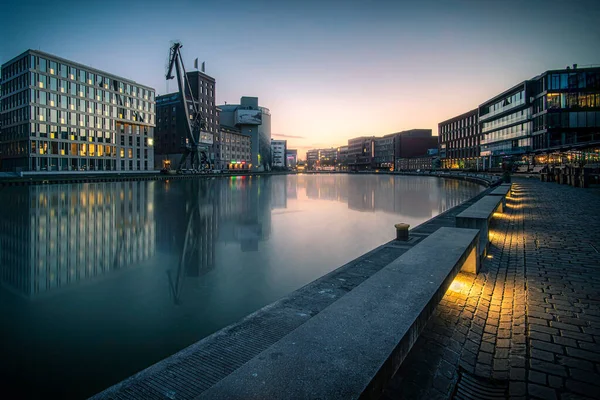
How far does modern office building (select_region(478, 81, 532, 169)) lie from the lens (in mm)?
71188

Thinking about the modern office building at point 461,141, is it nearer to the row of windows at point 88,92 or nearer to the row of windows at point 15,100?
the row of windows at point 88,92

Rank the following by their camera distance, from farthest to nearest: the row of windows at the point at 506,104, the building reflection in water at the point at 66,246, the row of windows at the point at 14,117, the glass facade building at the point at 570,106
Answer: the row of windows at the point at 506,104 → the row of windows at the point at 14,117 → the glass facade building at the point at 570,106 → the building reflection in water at the point at 66,246

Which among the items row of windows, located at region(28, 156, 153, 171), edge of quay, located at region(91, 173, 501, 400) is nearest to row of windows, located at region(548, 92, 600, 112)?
edge of quay, located at region(91, 173, 501, 400)

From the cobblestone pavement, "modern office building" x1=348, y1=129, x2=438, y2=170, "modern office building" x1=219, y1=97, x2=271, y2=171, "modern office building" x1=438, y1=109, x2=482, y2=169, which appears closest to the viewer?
the cobblestone pavement

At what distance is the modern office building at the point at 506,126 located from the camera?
71188 millimetres

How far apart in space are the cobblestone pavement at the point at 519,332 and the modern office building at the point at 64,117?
8548cm

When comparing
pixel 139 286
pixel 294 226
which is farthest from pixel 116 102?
pixel 139 286

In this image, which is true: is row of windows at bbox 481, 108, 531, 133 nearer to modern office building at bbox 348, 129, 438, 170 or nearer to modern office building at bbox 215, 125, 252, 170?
modern office building at bbox 348, 129, 438, 170

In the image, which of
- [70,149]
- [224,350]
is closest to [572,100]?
[224,350]

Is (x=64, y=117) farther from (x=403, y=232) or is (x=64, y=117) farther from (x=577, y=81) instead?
(x=577, y=81)

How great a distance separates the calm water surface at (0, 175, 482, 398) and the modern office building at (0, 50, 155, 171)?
67.4 metres

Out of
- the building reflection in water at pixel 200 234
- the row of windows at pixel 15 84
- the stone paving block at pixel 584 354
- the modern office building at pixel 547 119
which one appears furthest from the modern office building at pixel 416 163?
the stone paving block at pixel 584 354

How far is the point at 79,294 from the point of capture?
24.8ft

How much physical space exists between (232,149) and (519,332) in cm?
12789
